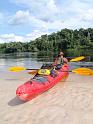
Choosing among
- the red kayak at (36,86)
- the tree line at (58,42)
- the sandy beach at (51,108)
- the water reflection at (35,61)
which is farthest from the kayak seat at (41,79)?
the tree line at (58,42)

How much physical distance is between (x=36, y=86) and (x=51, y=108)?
2.27 metres

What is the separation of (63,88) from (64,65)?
4.15 metres

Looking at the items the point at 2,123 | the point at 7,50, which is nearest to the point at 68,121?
the point at 2,123

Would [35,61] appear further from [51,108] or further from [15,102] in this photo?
[51,108]

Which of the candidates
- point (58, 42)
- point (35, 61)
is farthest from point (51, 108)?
point (58, 42)

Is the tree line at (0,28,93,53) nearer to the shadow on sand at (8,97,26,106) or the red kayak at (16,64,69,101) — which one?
the red kayak at (16,64,69,101)

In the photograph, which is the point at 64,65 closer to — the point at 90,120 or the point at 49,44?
the point at 90,120

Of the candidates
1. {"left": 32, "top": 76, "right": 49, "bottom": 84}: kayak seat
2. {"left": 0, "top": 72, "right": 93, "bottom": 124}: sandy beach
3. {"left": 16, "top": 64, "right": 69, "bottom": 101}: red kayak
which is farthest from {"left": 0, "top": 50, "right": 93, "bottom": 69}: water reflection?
{"left": 0, "top": 72, "right": 93, "bottom": 124}: sandy beach

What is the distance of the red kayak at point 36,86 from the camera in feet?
38.5

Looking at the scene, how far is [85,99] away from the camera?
1206cm

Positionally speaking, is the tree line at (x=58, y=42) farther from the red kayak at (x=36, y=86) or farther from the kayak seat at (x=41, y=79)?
the kayak seat at (x=41, y=79)

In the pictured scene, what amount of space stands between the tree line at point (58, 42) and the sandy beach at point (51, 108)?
90.3m

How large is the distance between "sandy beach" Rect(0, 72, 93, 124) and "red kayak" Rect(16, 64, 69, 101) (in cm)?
29

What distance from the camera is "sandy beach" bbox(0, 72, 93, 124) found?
9406 mm
